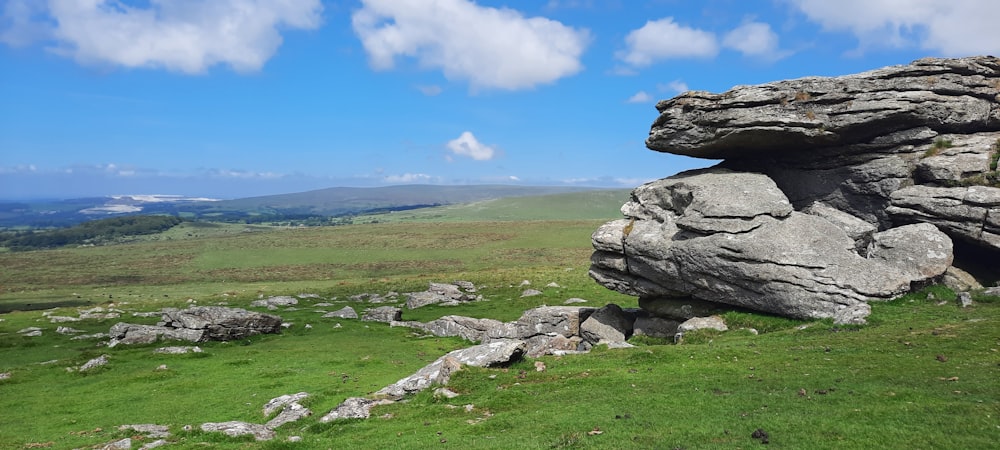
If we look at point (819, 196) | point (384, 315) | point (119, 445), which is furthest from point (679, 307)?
point (119, 445)

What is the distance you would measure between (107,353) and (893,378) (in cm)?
5524

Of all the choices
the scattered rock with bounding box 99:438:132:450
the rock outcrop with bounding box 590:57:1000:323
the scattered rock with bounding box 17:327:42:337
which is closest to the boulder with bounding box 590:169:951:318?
the rock outcrop with bounding box 590:57:1000:323

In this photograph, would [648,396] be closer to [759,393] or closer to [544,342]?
[759,393]

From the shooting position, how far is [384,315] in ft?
199

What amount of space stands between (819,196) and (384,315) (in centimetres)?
4437

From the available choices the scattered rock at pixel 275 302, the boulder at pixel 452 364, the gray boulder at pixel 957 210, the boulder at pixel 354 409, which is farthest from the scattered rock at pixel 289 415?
the scattered rock at pixel 275 302

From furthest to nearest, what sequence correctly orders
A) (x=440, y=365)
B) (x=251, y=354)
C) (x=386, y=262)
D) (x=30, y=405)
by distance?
(x=386, y=262)
(x=251, y=354)
(x=30, y=405)
(x=440, y=365)

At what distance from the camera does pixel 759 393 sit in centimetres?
2178

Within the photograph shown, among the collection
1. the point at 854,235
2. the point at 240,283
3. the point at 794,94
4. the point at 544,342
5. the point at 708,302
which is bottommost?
the point at 240,283

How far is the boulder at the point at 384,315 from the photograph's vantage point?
197 feet

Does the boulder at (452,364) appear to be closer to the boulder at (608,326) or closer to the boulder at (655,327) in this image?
the boulder at (608,326)

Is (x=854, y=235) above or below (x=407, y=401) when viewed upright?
above

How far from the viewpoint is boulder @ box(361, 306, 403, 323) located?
197 ft

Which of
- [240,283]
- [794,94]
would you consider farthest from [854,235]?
[240,283]
